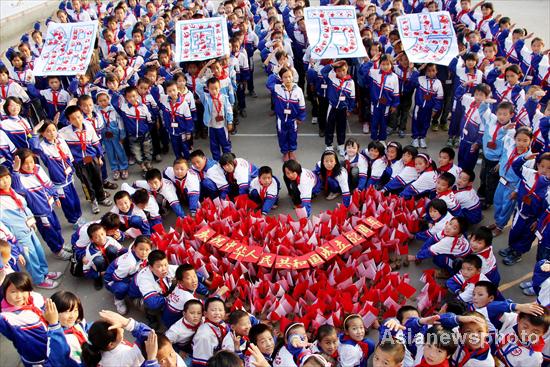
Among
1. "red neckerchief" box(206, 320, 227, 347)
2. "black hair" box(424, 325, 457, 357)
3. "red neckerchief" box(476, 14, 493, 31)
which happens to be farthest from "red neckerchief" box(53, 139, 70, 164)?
"red neckerchief" box(476, 14, 493, 31)

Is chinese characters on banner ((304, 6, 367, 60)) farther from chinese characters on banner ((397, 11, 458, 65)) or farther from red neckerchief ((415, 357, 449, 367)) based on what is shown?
red neckerchief ((415, 357, 449, 367))

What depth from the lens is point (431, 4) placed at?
874 cm

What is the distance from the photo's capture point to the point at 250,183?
215 inches

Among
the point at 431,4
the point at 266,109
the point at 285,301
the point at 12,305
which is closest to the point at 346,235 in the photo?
the point at 285,301

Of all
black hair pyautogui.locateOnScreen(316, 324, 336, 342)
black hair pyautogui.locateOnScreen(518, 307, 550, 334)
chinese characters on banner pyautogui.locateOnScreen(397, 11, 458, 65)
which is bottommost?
black hair pyautogui.locateOnScreen(316, 324, 336, 342)

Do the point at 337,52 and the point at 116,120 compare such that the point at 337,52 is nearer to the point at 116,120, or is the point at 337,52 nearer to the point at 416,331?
the point at 116,120

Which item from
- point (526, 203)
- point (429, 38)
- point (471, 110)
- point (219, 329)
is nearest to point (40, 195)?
point (219, 329)

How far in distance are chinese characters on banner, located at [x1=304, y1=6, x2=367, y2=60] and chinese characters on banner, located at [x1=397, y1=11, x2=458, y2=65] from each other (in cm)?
63

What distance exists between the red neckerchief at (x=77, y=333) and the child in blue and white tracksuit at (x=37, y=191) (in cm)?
171

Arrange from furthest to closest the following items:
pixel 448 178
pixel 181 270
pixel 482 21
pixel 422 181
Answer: pixel 482 21, pixel 422 181, pixel 448 178, pixel 181 270

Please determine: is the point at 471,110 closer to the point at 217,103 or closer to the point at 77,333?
the point at 217,103

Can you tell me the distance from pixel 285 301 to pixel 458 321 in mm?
1365

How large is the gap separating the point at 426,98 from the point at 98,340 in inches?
199

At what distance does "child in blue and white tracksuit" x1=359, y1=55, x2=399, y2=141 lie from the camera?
622 cm
